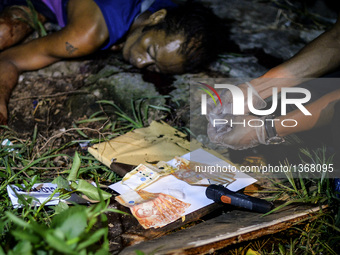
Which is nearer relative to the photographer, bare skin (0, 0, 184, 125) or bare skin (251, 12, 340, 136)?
bare skin (251, 12, 340, 136)

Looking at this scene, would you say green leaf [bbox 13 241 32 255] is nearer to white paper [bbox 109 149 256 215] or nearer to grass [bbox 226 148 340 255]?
white paper [bbox 109 149 256 215]

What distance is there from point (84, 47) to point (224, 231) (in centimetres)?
179

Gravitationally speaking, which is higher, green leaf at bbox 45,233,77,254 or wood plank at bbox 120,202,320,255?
green leaf at bbox 45,233,77,254

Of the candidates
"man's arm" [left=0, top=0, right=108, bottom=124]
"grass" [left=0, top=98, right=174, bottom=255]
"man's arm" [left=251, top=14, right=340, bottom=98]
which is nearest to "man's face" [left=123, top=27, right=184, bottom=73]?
"man's arm" [left=0, top=0, right=108, bottom=124]

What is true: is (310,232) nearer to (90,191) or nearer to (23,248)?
(90,191)

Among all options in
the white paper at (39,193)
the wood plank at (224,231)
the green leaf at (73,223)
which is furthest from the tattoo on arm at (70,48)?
the green leaf at (73,223)

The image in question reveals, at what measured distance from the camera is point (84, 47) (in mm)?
2648

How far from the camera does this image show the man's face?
8.35 ft

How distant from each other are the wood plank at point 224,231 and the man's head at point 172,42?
4.34 feet

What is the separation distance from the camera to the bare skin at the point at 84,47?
2.57m

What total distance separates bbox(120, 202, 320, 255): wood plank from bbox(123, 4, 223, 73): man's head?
4.34ft

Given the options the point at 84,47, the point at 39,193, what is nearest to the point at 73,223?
the point at 39,193

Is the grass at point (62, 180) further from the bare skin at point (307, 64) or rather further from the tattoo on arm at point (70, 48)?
the bare skin at point (307, 64)

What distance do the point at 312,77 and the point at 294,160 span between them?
0.53 metres
